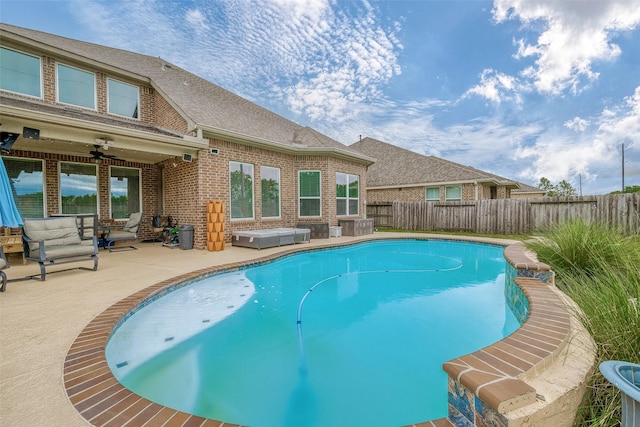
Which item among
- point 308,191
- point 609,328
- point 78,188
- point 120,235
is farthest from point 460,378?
point 78,188

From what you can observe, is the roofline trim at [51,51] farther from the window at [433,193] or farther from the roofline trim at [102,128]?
the window at [433,193]

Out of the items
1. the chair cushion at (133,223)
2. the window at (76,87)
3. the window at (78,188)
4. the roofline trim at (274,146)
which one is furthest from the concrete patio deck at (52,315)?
the window at (76,87)

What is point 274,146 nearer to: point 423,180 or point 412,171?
point 423,180

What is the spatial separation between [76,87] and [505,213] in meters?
17.7

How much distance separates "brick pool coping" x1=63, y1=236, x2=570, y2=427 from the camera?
152cm

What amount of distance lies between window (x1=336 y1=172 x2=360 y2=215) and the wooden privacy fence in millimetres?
3436

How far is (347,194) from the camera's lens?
13.1m

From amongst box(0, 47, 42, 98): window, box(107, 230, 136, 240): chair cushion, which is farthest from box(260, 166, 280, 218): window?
box(0, 47, 42, 98): window

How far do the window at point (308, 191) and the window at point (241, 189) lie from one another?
2.45 metres

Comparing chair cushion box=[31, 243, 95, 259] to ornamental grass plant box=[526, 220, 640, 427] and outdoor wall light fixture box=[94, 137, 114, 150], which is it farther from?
ornamental grass plant box=[526, 220, 640, 427]

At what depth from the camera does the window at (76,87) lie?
8.55 metres

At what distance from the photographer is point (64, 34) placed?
34.8 ft

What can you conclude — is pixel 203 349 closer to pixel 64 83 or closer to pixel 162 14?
pixel 64 83

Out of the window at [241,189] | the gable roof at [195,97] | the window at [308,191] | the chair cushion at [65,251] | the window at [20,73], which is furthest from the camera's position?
the window at [308,191]
